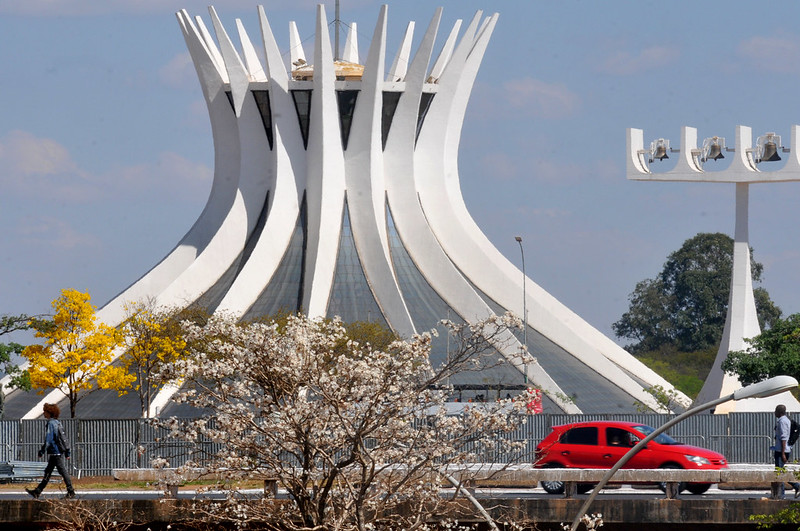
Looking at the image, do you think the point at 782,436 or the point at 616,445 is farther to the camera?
the point at 616,445

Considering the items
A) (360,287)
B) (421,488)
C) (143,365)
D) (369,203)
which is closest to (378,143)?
(369,203)

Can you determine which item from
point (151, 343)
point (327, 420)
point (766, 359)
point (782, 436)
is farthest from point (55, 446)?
point (766, 359)

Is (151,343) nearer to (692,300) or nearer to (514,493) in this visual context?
(514,493)

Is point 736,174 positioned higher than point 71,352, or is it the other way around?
point 736,174

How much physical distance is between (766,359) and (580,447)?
2221 centimetres

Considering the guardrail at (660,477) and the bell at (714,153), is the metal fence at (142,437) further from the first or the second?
the bell at (714,153)

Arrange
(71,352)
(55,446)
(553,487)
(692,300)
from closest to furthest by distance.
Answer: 1. (55,446)
2. (553,487)
3. (71,352)
4. (692,300)

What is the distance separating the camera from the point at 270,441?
16562mm

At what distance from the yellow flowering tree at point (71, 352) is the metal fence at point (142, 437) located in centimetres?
587

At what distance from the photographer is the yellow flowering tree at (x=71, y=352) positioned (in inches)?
1495

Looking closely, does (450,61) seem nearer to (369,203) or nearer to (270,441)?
(369,203)

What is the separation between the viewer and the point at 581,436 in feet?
80.7

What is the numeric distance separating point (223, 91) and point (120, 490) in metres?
29.7

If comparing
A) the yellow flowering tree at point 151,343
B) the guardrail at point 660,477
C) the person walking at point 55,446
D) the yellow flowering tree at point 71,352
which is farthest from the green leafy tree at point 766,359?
the person walking at point 55,446
